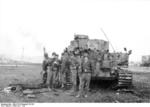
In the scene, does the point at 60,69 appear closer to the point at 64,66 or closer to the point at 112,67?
the point at 64,66

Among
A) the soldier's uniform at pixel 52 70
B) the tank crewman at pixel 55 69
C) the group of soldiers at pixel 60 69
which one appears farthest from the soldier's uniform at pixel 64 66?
the soldier's uniform at pixel 52 70

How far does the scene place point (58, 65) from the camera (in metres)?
14.4

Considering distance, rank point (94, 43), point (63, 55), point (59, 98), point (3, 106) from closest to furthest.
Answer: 1. point (3, 106)
2. point (59, 98)
3. point (63, 55)
4. point (94, 43)

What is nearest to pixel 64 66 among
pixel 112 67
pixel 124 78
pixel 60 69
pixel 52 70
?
pixel 60 69

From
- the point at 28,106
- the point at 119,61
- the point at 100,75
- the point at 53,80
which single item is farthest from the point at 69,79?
the point at 28,106

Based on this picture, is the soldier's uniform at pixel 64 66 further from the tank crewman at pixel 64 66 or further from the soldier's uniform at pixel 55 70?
the soldier's uniform at pixel 55 70

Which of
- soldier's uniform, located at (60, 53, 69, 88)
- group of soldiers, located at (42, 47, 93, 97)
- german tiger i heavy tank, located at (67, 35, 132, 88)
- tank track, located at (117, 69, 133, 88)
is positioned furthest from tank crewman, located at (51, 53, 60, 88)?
tank track, located at (117, 69, 133, 88)

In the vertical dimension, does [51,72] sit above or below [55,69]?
below

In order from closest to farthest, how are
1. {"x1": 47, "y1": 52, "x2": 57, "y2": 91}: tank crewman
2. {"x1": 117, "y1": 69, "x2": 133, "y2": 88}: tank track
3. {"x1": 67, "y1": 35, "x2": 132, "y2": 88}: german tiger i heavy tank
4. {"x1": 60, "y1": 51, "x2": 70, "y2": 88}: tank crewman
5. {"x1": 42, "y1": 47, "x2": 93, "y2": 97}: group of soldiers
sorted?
{"x1": 42, "y1": 47, "x2": 93, "y2": 97}: group of soldiers < {"x1": 117, "y1": 69, "x2": 133, "y2": 88}: tank track < {"x1": 67, "y1": 35, "x2": 132, "y2": 88}: german tiger i heavy tank < {"x1": 47, "y1": 52, "x2": 57, "y2": 91}: tank crewman < {"x1": 60, "y1": 51, "x2": 70, "y2": 88}: tank crewman

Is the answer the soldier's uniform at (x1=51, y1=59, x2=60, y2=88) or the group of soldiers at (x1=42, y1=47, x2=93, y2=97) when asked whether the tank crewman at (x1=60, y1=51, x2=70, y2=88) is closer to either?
the group of soldiers at (x1=42, y1=47, x2=93, y2=97)

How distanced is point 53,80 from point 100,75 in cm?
277

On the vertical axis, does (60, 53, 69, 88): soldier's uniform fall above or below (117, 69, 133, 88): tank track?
above

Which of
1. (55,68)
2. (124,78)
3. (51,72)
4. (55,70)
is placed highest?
(55,68)

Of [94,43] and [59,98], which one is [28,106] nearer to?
[59,98]
